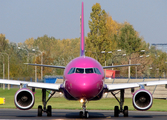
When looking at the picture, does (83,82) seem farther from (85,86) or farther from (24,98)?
(24,98)

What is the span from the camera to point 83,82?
2044 centimetres

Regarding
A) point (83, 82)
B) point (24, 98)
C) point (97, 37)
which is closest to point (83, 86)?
point (83, 82)

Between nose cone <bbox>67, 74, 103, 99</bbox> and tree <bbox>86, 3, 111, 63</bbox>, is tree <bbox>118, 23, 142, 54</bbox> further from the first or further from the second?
nose cone <bbox>67, 74, 103, 99</bbox>

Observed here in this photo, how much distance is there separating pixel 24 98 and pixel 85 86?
15.8 feet

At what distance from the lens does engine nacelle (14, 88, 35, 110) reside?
23141 mm

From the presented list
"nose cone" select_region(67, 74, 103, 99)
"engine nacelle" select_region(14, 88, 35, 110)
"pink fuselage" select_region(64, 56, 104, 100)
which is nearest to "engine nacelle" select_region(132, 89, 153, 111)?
"pink fuselage" select_region(64, 56, 104, 100)

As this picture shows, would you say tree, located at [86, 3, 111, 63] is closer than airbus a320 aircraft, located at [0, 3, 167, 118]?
No

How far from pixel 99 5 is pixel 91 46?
42.7 feet

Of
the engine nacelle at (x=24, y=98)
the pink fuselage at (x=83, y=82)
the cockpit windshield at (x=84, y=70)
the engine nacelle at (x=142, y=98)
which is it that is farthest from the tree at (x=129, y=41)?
the cockpit windshield at (x=84, y=70)

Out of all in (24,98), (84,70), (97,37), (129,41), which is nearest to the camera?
(84,70)

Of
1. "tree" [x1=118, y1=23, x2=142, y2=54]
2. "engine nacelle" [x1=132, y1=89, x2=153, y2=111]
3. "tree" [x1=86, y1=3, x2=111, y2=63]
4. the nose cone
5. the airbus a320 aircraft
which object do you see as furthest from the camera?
"tree" [x1=118, y1=23, x2=142, y2=54]

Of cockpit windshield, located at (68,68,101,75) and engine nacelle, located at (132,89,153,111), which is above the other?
cockpit windshield, located at (68,68,101,75)

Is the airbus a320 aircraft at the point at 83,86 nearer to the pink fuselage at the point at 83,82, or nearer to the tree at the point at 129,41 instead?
the pink fuselage at the point at 83,82

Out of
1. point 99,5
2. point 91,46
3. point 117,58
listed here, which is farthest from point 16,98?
point 117,58
